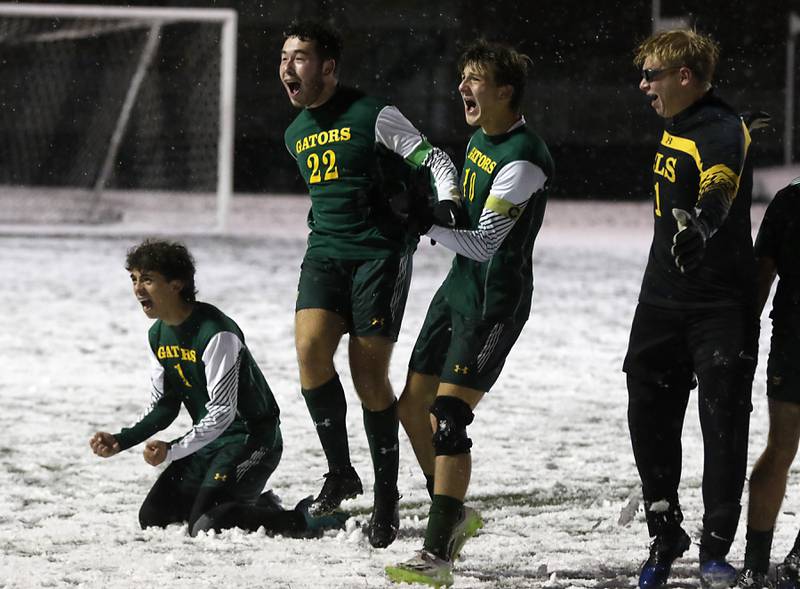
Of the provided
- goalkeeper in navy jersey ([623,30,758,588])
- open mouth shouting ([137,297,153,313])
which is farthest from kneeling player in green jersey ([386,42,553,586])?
open mouth shouting ([137,297,153,313])

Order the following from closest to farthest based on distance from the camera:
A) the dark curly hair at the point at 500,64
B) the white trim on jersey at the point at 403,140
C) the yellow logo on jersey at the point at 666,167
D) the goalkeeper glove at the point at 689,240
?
the goalkeeper glove at the point at 689,240 → the yellow logo on jersey at the point at 666,167 → the dark curly hair at the point at 500,64 → the white trim on jersey at the point at 403,140

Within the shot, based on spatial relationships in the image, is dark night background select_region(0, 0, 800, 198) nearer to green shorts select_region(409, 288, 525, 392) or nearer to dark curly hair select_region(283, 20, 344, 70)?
dark curly hair select_region(283, 20, 344, 70)

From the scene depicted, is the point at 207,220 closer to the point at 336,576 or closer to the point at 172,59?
the point at 172,59

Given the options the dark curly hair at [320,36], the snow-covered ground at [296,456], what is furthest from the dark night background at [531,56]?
the dark curly hair at [320,36]

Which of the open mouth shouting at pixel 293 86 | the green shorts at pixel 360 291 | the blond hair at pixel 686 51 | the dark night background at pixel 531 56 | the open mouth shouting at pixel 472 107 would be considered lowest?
Result: the green shorts at pixel 360 291

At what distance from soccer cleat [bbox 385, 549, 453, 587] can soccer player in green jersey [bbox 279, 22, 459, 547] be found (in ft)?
2.01

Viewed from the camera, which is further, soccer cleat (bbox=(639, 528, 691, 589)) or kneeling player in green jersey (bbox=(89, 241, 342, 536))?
kneeling player in green jersey (bbox=(89, 241, 342, 536))

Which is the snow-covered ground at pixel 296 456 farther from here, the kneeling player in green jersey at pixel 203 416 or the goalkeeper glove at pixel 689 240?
the goalkeeper glove at pixel 689 240

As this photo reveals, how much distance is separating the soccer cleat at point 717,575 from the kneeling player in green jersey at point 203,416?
4.50 feet

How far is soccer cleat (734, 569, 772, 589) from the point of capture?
373cm

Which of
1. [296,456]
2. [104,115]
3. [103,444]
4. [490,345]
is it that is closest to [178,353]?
[103,444]

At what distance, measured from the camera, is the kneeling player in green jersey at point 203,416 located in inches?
172

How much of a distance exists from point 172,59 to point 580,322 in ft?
44.8

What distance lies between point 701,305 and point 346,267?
1.27 meters
